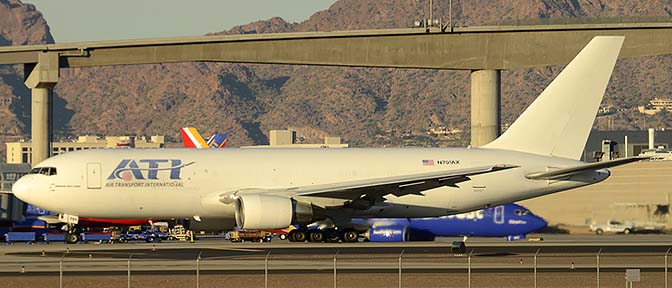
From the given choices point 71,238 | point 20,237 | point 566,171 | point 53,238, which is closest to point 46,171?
point 71,238

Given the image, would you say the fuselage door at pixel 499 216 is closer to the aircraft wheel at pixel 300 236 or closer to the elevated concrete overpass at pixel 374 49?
the aircraft wheel at pixel 300 236

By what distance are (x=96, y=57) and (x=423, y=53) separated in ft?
62.0

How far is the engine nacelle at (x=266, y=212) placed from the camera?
54562mm

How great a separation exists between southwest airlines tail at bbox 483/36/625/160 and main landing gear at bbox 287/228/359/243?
8784 mm

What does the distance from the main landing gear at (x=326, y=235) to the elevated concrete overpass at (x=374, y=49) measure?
1969 cm

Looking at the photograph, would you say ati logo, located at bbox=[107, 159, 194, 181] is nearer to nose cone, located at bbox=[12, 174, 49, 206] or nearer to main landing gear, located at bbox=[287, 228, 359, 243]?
nose cone, located at bbox=[12, 174, 49, 206]

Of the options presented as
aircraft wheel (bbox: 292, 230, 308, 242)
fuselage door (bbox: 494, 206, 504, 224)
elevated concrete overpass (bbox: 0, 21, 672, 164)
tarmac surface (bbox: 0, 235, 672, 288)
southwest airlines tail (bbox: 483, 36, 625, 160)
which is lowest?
tarmac surface (bbox: 0, 235, 672, 288)

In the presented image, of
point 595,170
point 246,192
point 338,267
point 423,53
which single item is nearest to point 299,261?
point 338,267

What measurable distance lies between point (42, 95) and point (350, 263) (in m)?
37.6

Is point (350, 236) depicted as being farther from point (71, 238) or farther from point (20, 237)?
point (20, 237)

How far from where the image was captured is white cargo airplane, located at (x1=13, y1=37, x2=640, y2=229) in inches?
2221

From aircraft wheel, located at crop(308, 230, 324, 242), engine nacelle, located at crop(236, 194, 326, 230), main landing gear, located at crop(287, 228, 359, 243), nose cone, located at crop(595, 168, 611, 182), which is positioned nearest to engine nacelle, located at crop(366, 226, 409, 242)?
main landing gear, located at crop(287, 228, 359, 243)

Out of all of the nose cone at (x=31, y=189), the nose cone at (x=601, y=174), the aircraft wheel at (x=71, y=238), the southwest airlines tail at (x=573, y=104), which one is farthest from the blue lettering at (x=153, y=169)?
the nose cone at (x=601, y=174)

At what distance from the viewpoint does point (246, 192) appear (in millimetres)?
57312
